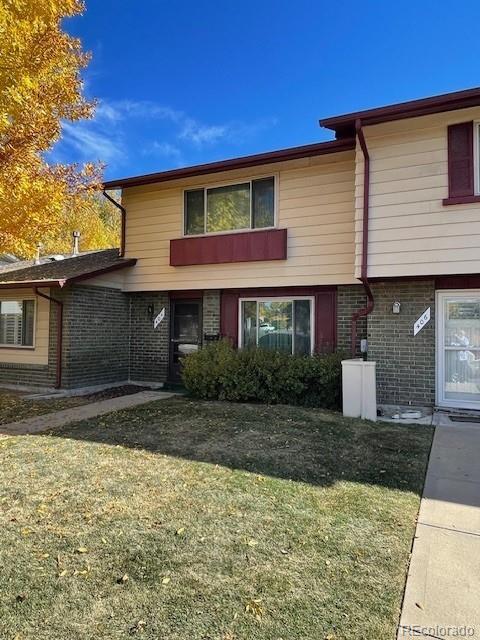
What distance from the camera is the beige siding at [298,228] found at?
867cm

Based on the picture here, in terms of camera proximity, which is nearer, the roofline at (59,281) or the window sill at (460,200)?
the window sill at (460,200)

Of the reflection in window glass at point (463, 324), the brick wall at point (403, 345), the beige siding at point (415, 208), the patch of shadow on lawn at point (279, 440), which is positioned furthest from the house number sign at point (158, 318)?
the reflection in window glass at point (463, 324)

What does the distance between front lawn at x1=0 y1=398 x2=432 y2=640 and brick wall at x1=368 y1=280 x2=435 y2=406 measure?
2.03m

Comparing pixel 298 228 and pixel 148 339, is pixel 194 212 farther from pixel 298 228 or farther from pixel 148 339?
pixel 148 339

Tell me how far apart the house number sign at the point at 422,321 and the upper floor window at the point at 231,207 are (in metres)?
3.63

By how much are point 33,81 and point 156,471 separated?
5766 mm

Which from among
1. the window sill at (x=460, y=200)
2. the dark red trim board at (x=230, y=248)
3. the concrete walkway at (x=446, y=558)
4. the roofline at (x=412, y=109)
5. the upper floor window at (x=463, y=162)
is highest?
the roofline at (x=412, y=109)

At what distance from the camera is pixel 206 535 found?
314 centimetres

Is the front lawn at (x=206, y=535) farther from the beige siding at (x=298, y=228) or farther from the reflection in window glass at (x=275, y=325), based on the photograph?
the beige siding at (x=298, y=228)

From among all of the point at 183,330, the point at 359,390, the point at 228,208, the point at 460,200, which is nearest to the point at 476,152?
the point at 460,200

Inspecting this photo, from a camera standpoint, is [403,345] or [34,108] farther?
[403,345]

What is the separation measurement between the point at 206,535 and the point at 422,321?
5.80 meters

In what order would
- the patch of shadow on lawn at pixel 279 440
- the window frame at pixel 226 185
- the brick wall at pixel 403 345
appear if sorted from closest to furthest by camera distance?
1. the patch of shadow on lawn at pixel 279 440
2. the brick wall at pixel 403 345
3. the window frame at pixel 226 185

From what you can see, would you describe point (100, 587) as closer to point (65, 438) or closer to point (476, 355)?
point (65, 438)
